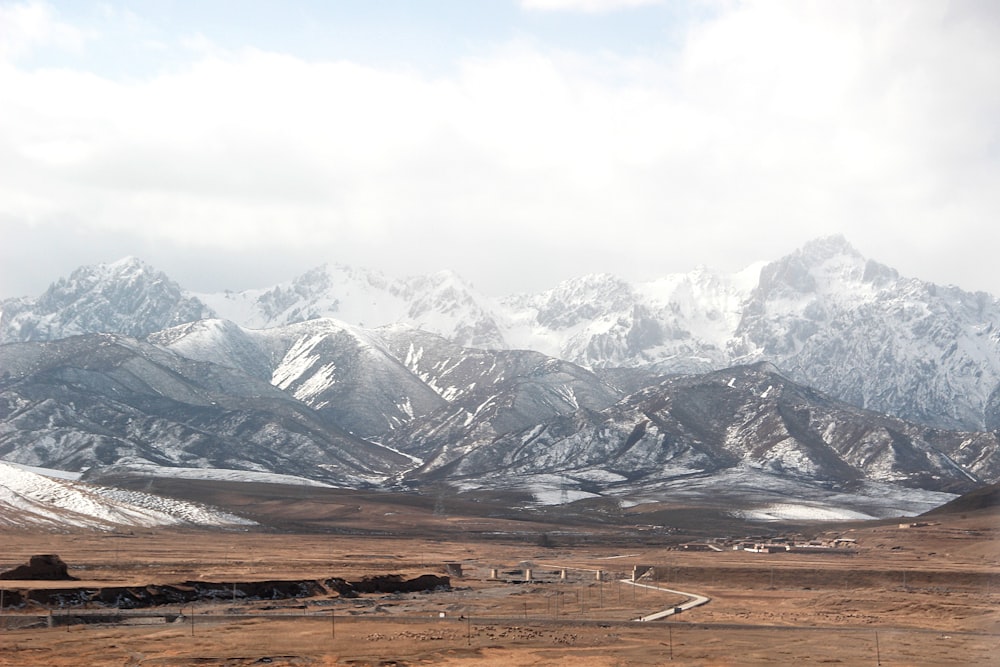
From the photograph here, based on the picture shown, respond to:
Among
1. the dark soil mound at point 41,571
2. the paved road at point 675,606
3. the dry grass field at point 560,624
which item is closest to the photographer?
the dry grass field at point 560,624

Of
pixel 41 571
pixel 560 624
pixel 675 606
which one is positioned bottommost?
pixel 675 606

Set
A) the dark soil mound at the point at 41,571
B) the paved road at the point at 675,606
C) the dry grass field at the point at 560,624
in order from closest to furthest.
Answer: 1. the dry grass field at the point at 560,624
2. the paved road at the point at 675,606
3. the dark soil mound at the point at 41,571

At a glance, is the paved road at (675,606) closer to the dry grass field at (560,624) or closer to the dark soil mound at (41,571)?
the dry grass field at (560,624)

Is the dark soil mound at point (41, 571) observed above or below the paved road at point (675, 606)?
above

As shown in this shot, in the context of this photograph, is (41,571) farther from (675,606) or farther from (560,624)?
(675,606)

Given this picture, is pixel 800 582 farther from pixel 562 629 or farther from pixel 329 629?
pixel 329 629

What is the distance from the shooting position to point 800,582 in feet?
534

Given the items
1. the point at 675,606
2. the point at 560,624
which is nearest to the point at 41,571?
the point at 560,624

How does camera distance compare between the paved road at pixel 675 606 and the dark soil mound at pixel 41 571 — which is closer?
the paved road at pixel 675 606

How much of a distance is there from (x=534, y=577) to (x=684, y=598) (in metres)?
35.5

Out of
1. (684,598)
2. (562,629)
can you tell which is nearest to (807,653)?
(562,629)

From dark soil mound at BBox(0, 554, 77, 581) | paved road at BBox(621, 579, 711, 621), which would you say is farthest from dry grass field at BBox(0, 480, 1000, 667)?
dark soil mound at BBox(0, 554, 77, 581)

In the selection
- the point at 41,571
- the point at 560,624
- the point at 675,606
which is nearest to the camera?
the point at 560,624

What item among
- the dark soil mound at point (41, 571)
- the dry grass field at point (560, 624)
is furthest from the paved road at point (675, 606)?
the dark soil mound at point (41, 571)
